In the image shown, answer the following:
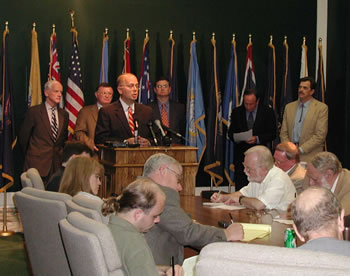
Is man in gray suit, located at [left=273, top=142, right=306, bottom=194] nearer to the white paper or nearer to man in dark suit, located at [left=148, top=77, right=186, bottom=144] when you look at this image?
the white paper

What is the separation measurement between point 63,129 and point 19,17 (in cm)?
194

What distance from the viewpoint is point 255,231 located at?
3.98m

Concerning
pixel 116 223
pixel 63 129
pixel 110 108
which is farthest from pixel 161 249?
pixel 63 129

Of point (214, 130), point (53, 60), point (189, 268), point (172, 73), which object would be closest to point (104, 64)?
point (53, 60)

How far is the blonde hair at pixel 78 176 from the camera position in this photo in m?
4.36

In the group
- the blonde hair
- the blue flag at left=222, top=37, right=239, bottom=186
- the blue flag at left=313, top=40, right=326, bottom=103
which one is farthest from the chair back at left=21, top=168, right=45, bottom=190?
the blue flag at left=313, top=40, right=326, bottom=103

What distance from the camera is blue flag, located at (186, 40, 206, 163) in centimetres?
945

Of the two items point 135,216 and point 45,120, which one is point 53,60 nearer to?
point 45,120

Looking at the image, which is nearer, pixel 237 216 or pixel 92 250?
pixel 92 250

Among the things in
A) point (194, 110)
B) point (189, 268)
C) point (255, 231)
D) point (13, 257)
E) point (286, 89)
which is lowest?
point (13, 257)

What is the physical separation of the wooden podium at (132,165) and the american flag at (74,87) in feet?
7.59

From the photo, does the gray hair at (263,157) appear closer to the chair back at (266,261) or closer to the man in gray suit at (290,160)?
the man in gray suit at (290,160)

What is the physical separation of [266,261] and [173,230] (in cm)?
196

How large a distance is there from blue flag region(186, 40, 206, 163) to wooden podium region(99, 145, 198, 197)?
270 centimetres
